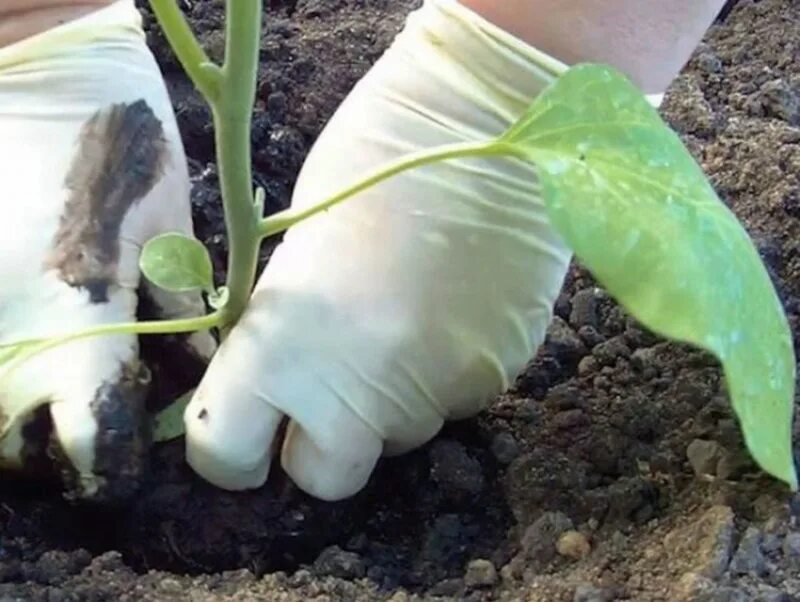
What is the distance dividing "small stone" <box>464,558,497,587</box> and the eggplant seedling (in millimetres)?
237

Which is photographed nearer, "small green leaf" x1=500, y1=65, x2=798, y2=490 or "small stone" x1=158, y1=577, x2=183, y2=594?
"small green leaf" x1=500, y1=65, x2=798, y2=490

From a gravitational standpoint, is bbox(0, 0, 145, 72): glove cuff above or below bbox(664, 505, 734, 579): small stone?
below

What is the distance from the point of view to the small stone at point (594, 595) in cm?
68

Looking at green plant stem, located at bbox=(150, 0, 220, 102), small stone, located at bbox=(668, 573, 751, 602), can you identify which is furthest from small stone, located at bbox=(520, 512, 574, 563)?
green plant stem, located at bbox=(150, 0, 220, 102)

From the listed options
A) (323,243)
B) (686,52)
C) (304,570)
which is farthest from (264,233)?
(686,52)

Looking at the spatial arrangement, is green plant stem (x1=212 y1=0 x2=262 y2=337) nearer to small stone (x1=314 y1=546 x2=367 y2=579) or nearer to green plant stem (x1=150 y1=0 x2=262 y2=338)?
green plant stem (x1=150 y1=0 x2=262 y2=338)

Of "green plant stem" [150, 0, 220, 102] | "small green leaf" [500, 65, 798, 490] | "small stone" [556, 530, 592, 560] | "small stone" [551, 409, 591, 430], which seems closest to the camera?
"small green leaf" [500, 65, 798, 490]

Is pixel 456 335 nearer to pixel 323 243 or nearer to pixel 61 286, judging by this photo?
pixel 323 243

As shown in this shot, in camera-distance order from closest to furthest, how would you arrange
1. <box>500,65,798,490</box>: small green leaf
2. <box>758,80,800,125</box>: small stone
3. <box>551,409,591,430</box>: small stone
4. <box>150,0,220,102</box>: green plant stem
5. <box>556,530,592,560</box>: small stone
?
<box>500,65,798,490</box>: small green leaf, <box>150,0,220,102</box>: green plant stem, <box>556,530,592,560</box>: small stone, <box>551,409,591,430</box>: small stone, <box>758,80,800,125</box>: small stone

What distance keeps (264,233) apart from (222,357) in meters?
0.10

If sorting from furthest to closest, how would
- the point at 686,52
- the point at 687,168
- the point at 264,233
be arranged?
the point at 686,52 → the point at 264,233 → the point at 687,168

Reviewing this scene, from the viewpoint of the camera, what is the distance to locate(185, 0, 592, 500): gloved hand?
2.56 ft

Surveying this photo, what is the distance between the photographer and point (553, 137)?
58cm

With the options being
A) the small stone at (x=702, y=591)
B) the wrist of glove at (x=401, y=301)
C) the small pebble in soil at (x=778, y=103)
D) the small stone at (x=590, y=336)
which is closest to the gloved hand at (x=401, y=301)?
the wrist of glove at (x=401, y=301)
